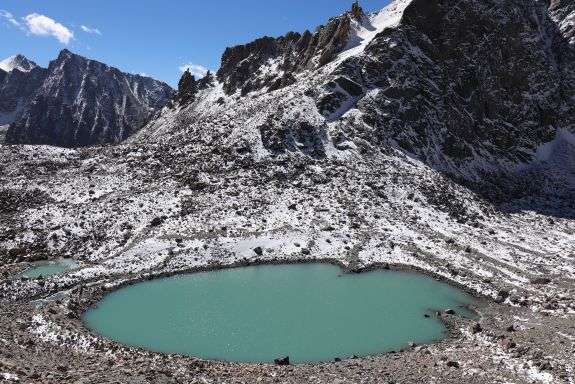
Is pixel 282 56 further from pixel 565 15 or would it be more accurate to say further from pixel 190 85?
pixel 565 15

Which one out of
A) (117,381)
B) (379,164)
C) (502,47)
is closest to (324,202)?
(379,164)

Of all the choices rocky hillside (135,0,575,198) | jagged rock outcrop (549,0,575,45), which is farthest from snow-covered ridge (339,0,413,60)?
jagged rock outcrop (549,0,575,45)

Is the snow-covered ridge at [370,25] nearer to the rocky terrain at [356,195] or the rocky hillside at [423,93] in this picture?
the rocky hillside at [423,93]

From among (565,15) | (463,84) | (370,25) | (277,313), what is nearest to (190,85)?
(370,25)

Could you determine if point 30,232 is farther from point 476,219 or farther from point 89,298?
point 476,219

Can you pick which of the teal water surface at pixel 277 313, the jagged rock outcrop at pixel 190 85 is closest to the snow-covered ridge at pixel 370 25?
the jagged rock outcrop at pixel 190 85

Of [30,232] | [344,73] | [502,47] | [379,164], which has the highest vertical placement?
[502,47]

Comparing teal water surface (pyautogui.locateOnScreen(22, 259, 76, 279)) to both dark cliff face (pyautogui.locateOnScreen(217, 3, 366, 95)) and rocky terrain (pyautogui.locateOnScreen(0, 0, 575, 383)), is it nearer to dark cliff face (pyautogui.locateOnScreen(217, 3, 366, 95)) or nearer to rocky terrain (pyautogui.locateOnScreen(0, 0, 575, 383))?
rocky terrain (pyautogui.locateOnScreen(0, 0, 575, 383))
